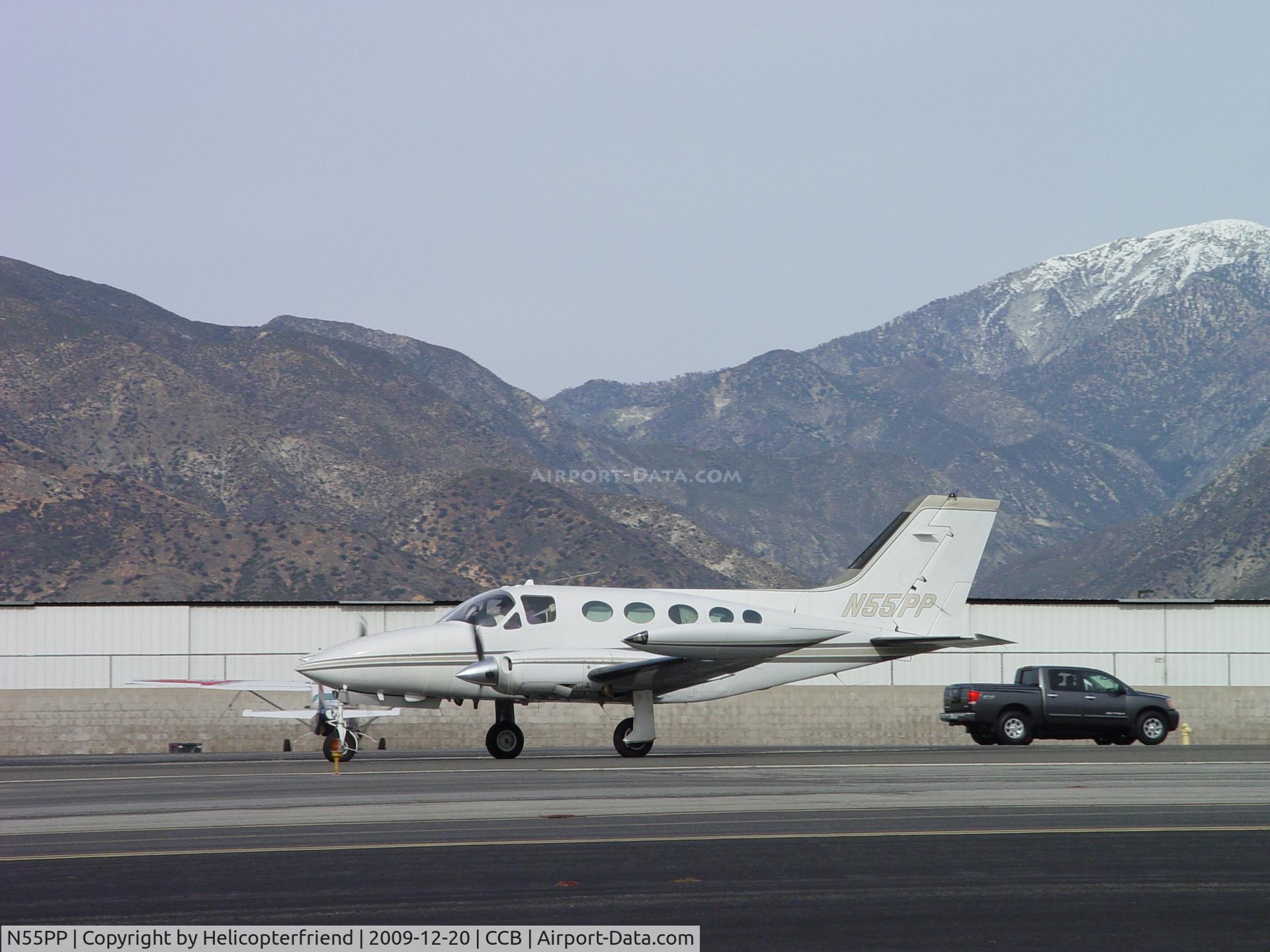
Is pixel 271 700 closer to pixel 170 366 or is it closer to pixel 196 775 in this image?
pixel 196 775

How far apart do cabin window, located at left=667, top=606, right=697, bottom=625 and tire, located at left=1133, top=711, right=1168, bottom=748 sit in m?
10.5

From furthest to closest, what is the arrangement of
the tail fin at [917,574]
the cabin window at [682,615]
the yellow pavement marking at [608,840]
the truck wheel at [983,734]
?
1. the truck wheel at [983,734]
2. the tail fin at [917,574]
3. the cabin window at [682,615]
4. the yellow pavement marking at [608,840]

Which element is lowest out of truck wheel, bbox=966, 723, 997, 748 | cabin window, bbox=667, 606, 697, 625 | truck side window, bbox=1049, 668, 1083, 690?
truck wheel, bbox=966, 723, 997, 748

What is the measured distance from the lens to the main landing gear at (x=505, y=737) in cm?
2673

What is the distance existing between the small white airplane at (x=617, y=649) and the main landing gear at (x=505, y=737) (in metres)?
0.03

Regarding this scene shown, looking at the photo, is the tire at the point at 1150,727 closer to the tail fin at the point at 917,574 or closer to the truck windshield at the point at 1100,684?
the truck windshield at the point at 1100,684

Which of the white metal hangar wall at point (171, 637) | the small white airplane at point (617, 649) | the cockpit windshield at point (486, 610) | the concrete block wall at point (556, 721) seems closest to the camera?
the small white airplane at point (617, 649)

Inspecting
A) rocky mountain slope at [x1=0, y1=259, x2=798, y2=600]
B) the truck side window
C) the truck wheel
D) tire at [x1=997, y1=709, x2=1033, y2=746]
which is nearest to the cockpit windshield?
the truck wheel

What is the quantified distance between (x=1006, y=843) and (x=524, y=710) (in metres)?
22.8

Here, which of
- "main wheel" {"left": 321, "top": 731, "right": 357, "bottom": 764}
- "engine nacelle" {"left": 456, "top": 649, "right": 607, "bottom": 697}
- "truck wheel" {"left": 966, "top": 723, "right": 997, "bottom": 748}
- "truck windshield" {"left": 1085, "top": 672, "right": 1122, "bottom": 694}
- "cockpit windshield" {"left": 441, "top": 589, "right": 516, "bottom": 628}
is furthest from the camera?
"truck wheel" {"left": 966, "top": 723, "right": 997, "bottom": 748}

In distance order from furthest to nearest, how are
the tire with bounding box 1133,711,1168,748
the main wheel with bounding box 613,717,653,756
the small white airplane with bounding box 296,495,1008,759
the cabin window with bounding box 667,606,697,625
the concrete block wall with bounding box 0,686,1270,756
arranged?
the concrete block wall with bounding box 0,686,1270,756, the tire with bounding box 1133,711,1168,748, the cabin window with bounding box 667,606,697,625, the main wheel with bounding box 613,717,653,756, the small white airplane with bounding box 296,495,1008,759

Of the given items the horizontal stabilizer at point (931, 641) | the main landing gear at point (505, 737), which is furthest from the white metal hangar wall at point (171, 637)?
the horizontal stabilizer at point (931, 641)

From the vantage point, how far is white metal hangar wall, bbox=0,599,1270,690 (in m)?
40.1

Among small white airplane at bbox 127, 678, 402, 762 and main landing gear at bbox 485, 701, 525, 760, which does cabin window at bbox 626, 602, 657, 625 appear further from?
small white airplane at bbox 127, 678, 402, 762
